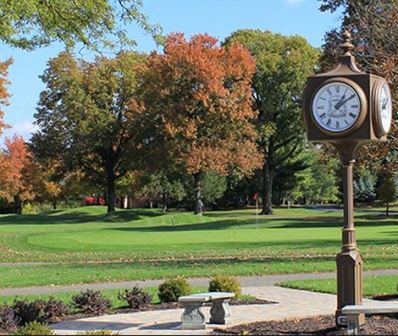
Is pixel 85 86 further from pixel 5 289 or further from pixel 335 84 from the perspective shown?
pixel 335 84

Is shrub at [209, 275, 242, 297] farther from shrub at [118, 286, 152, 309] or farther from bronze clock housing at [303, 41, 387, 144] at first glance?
bronze clock housing at [303, 41, 387, 144]

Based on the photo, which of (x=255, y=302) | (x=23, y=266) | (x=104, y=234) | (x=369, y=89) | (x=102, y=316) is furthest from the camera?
(x=104, y=234)

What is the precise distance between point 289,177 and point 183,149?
2120cm

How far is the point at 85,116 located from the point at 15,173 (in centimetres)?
1253

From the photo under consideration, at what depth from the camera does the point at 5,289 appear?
16750 mm

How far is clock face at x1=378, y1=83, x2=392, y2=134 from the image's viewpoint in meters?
10.4

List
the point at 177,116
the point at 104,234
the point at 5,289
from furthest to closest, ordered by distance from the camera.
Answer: the point at 177,116
the point at 104,234
the point at 5,289

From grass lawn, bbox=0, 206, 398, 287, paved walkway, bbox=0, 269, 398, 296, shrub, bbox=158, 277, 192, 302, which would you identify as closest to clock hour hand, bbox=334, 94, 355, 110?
shrub, bbox=158, 277, 192, 302

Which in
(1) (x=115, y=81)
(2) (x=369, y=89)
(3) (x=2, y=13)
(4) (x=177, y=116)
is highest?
(1) (x=115, y=81)

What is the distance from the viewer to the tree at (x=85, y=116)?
64.1 m

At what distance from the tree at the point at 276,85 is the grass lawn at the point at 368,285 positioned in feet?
156

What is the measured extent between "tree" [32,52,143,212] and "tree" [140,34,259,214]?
3880 mm

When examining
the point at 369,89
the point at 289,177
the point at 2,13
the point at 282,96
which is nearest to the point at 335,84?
the point at 369,89

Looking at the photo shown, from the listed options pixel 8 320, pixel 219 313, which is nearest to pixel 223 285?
pixel 219 313
